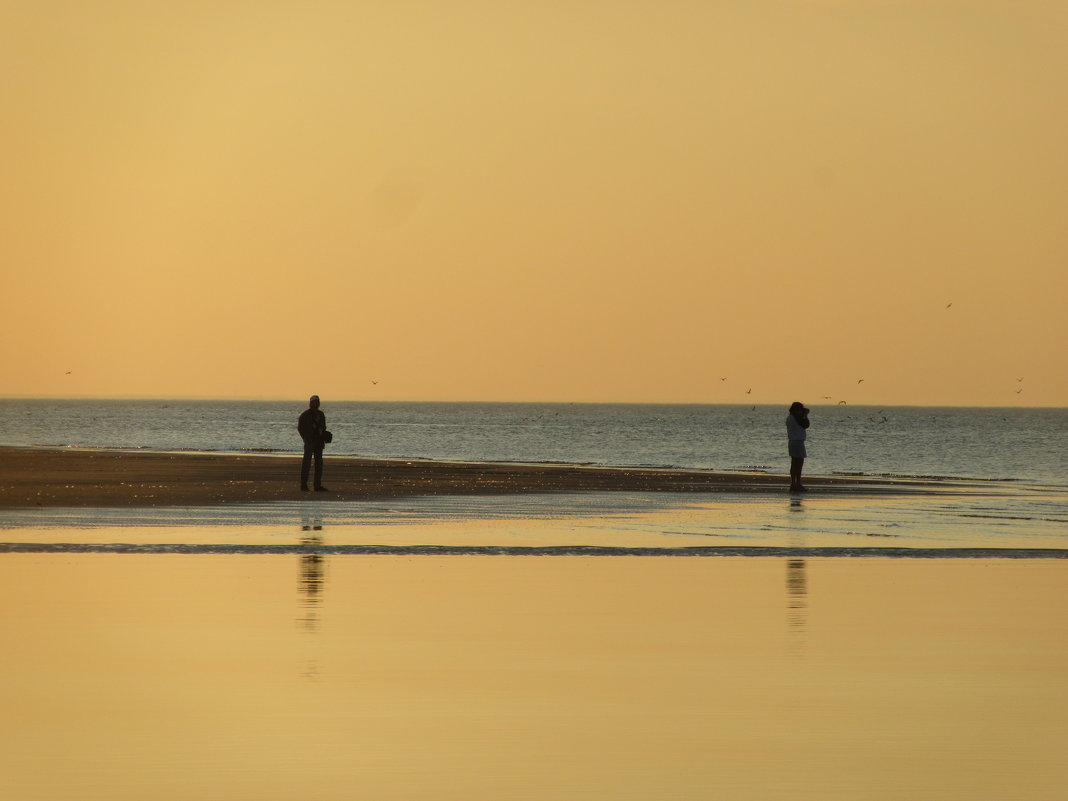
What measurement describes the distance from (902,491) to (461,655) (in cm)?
2963

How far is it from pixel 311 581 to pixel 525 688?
640 cm

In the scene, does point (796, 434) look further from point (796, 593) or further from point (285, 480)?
point (796, 593)

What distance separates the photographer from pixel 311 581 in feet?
53.7

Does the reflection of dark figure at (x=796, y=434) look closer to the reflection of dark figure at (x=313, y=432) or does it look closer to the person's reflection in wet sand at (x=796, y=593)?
the reflection of dark figure at (x=313, y=432)

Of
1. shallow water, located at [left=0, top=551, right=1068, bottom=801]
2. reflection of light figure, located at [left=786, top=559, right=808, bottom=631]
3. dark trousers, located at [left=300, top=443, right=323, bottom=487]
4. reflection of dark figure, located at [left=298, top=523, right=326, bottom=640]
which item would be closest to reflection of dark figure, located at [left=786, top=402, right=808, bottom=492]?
dark trousers, located at [left=300, top=443, right=323, bottom=487]

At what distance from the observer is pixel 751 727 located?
920 cm

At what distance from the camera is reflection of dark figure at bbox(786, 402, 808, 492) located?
3478cm

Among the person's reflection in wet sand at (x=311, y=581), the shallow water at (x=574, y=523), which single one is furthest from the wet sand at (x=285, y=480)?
the person's reflection in wet sand at (x=311, y=581)

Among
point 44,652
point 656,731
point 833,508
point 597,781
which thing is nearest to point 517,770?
point 597,781

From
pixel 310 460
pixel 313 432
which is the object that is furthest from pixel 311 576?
pixel 310 460

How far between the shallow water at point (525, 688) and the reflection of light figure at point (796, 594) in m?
0.07

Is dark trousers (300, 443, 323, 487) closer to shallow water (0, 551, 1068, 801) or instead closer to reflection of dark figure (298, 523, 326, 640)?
reflection of dark figure (298, 523, 326, 640)

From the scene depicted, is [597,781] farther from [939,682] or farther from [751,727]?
[939,682]

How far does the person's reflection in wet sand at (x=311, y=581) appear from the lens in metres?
12.9
